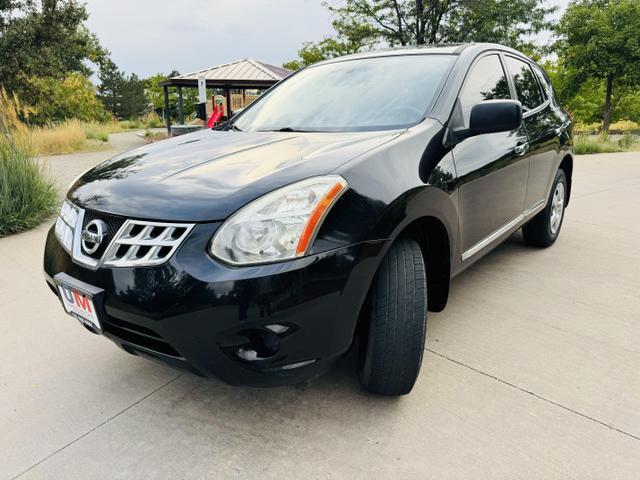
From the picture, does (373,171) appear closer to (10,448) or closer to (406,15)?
(10,448)

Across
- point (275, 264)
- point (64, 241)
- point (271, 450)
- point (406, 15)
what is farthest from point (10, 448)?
point (406, 15)

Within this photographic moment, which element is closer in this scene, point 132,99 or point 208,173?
point 208,173

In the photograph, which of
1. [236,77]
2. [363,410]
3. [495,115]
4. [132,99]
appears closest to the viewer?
[363,410]

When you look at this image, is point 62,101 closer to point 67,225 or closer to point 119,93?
point 67,225

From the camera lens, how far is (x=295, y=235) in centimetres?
152

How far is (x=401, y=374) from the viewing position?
186 cm

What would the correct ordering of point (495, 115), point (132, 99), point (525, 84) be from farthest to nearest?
point (132, 99)
point (525, 84)
point (495, 115)

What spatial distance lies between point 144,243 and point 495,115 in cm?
161

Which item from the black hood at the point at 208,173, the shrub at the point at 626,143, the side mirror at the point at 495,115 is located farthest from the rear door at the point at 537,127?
the shrub at the point at 626,143

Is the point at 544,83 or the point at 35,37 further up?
the point at 35,37

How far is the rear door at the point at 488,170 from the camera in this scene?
233cm

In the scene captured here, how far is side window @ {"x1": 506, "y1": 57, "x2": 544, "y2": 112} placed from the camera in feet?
10.6

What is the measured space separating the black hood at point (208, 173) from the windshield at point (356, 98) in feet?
0.68

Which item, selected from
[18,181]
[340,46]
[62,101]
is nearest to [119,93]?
[62,101]
